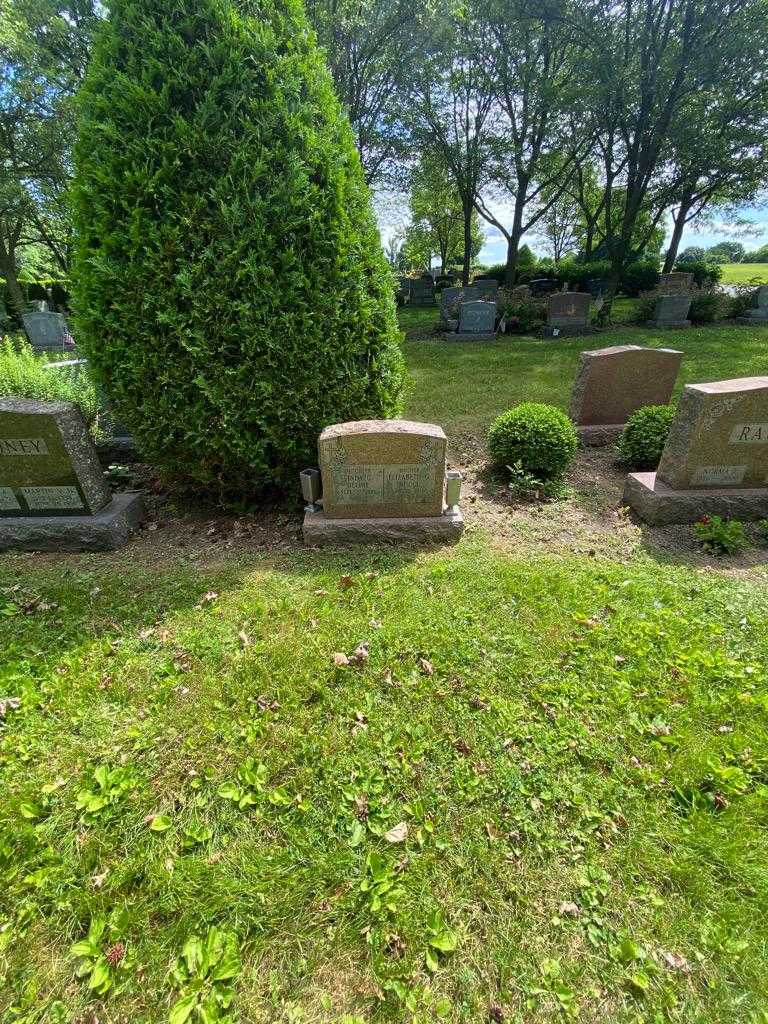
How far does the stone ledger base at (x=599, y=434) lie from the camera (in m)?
6.20

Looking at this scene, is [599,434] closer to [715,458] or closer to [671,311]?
[715,458]

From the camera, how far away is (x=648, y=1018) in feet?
4.85

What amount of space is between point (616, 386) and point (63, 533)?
6657 millimetres

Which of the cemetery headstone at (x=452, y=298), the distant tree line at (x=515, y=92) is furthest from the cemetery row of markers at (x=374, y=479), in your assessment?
the cemetery headstone at (x=452, y=298)

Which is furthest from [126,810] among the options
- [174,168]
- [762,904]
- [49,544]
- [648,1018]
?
[174,168]

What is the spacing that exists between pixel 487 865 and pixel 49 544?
4.18 m

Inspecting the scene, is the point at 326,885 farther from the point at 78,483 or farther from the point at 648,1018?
the point at 78,483

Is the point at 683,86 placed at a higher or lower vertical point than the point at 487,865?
higher

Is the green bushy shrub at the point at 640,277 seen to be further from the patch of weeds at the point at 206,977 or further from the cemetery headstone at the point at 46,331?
the patch of weeds at the point at 206,977

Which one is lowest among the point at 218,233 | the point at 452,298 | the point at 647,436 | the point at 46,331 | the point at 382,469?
the point at 647,436

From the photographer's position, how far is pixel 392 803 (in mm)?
2064

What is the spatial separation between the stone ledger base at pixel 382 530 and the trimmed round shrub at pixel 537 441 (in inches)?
55.2

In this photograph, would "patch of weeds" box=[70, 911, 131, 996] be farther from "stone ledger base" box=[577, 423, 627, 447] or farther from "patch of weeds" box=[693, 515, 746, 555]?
"stone ledger base" box=[577, 423, 627, 447]

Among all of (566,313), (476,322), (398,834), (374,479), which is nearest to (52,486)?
(374,479)
